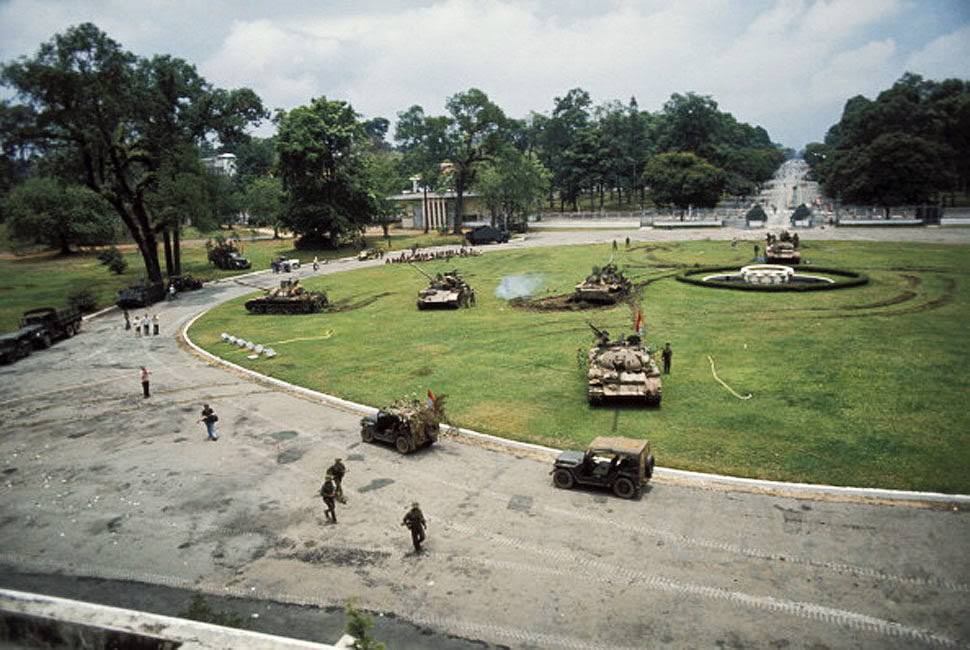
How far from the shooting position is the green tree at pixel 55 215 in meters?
77.1

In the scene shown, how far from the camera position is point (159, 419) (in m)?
24.5

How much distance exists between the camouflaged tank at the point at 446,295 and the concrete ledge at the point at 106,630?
34888 millimetres

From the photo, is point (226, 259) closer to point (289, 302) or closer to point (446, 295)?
A: point (289, 302)

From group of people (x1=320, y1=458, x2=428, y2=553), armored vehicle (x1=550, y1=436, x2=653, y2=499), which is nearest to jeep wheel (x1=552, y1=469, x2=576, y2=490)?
armored vehicle (x1=550, y1=436, x2=653, y2=499)

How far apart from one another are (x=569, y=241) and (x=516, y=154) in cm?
1892

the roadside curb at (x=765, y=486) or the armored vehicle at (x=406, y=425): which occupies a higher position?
the armored vehicle at (x=406, y=425)

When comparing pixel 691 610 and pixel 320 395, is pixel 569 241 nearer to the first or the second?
pixel 320 395

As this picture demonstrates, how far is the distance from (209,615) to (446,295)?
30.2 meters

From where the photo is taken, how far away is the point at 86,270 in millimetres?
69750

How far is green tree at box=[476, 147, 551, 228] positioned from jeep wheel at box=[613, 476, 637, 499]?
75278 millimetres

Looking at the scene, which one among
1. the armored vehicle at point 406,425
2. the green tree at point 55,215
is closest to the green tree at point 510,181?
the green tree at point 55,215

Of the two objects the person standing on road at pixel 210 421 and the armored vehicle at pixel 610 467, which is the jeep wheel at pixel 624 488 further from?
the person standing on road at pixel 210 421

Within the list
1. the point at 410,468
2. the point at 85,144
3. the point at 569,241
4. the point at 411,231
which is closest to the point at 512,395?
the point at 410,468

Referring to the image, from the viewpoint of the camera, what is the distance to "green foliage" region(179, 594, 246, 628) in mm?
12297
